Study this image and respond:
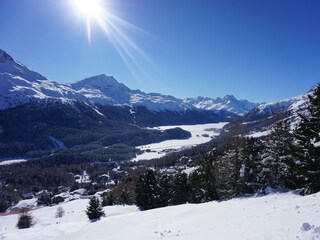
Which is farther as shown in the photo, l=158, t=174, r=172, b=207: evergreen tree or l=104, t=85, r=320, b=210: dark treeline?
l=158, t=174, r=172, b=207: evergreen tree

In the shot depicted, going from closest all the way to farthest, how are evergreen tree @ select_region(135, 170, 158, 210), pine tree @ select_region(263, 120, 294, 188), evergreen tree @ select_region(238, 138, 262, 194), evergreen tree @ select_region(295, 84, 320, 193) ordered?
evergreen tree @ select_region(295, 84, 320, 193) → pine tree @ select_region(263, 120, 294, 188) → evergreen tree @ select_region(238, 138, 262, 194) → evergreen tree @ select_region(135, 170, 158, 210)

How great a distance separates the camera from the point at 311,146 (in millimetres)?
28578

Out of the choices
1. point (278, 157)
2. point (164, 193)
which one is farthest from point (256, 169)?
point (164, 193)

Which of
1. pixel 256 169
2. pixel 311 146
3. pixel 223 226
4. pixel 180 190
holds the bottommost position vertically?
pixel 180 190

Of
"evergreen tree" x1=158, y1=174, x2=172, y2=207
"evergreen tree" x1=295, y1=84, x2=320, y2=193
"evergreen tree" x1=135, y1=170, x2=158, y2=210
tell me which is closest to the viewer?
"evergreen tree" x1=295, y1=84, x2=320, y2=193

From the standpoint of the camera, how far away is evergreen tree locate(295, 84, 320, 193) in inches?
1096

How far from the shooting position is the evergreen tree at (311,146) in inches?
1096

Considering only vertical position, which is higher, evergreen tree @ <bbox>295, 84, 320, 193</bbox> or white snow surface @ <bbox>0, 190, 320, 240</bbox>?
evergreen tree @ <bbox>295, 84, 320, 193</bbox>

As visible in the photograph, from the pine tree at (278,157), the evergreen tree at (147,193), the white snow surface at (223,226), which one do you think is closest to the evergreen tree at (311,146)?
the white snow surface at (223,226)

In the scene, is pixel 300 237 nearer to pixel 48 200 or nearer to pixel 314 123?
pixel 314 123

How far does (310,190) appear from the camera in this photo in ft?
93.0

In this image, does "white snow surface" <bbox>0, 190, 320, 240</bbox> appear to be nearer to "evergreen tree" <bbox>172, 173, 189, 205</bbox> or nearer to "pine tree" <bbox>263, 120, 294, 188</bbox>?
"pine tree" <bbox>263, 120, 294, 188</bbox>

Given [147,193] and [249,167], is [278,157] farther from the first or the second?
[147,193]

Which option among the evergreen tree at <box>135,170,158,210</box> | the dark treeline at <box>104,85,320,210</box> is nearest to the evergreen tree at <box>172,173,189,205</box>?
the dark treeline at <box>104,85,320,210</box>
